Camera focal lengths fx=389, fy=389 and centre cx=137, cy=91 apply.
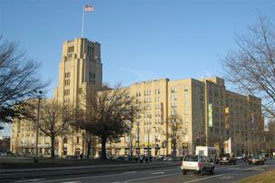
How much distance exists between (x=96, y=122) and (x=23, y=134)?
130 meters

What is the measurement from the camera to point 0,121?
39.1 meters

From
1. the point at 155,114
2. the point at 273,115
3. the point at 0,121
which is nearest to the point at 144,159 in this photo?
the point at 0,121

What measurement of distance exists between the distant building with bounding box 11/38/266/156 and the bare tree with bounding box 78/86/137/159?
174ft

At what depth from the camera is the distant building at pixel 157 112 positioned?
13450cm

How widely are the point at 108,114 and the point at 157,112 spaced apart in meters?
91.7

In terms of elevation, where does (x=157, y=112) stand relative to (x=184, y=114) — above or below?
above

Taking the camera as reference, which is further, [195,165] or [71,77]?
[71,77]

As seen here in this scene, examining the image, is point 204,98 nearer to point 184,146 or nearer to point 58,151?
point 184,146

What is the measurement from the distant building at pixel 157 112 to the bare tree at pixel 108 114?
53.1 meters

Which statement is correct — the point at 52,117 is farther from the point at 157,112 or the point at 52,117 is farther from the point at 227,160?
the point at 157,112

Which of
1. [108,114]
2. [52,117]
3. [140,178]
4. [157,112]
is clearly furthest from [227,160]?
[157,112]

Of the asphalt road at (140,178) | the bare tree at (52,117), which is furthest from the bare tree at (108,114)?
the asphalt road at (140,178)

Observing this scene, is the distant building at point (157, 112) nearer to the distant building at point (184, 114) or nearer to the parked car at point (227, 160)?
the distant building at point (184, 114)

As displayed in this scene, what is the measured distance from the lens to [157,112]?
5940 inches
